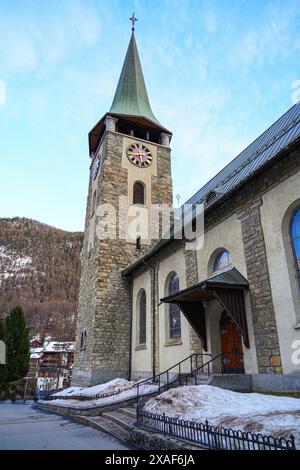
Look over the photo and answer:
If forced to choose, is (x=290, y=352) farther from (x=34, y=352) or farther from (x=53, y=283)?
(x=53, y=283)

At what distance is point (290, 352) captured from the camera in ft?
27.1

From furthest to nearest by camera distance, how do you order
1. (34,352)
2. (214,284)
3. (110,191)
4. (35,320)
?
(35,320) < (34,352) < (110,191) < (214,284)

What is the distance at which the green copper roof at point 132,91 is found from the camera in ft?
87.1

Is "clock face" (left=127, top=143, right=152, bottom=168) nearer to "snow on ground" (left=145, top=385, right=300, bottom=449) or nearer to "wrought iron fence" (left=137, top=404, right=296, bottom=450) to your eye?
"snow on ground" (left=145, top=385, right=300, bottom=449)

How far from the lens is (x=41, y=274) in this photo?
131625 millimetres

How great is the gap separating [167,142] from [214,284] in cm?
1826

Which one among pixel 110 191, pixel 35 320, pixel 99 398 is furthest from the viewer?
pixel 35 320

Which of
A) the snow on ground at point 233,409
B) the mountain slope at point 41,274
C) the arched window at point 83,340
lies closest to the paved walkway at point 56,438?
the snow on ground at point 233,409

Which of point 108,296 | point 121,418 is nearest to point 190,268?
point 121,418

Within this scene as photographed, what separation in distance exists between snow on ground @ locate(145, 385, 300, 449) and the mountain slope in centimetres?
7905

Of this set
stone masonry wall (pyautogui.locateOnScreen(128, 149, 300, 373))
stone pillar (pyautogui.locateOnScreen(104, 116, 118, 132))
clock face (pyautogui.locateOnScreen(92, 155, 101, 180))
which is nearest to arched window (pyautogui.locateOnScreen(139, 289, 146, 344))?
stone masonry wall (pyautogui.locateOnScreen(128, 149, 300, 373))

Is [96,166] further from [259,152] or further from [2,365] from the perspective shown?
[2,365]

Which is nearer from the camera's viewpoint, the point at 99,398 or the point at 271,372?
the point at 271,372
